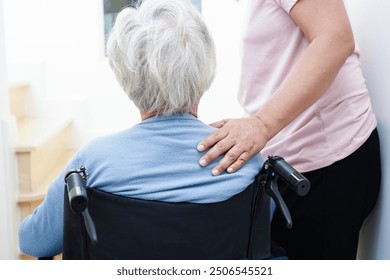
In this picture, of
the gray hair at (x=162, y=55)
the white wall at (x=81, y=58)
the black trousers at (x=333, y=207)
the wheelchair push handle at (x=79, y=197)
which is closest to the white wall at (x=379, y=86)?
the black trousers at (x=333, y=207)

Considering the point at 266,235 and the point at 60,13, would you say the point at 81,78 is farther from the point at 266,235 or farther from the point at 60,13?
the point at 266,235

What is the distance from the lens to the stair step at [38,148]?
2.37 m

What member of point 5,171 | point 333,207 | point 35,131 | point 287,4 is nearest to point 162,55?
point 287,4

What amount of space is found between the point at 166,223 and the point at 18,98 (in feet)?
8.93

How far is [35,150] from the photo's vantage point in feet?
7.82

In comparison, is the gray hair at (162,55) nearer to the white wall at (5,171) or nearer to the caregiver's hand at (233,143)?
the caregiver's hand at (233,143)

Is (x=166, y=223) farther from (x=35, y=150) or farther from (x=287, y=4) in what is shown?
(x=35, y=150)

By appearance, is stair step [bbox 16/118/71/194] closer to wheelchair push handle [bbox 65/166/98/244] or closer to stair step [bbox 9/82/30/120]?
stair step [bbox 9/82/30/120]

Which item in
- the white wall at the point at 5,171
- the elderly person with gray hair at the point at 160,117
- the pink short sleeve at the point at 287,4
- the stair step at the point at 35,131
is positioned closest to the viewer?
the elderly person with gray hair at the point at 160,117

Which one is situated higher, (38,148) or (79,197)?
(79,197)

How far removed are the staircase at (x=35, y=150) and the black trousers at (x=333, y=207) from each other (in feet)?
5.10

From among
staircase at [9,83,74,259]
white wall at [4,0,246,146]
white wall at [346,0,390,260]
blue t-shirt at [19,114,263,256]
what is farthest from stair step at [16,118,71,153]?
white wall at [346,0,390,260]
